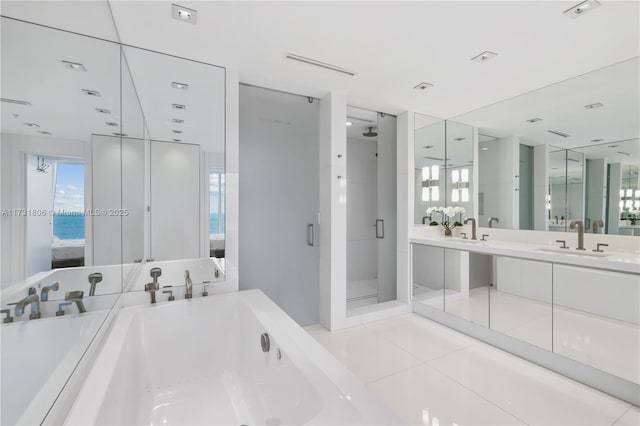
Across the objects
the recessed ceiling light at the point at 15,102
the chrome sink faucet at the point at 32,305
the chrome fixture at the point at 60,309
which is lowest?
the chrome fixture at the point at 60,309

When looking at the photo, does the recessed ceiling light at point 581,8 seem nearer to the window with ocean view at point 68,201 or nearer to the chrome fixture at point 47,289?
the window with ocean view at point 68,201

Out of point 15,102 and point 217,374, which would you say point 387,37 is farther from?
point 217,374

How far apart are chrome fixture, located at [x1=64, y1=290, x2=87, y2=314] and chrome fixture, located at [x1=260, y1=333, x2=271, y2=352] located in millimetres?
921

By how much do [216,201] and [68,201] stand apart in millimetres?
1444

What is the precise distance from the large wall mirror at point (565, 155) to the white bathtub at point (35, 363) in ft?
12.7

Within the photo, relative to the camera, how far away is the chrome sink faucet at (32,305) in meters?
0.78

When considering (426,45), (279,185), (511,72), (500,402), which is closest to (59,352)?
(279,185)

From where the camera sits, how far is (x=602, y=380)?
1.95m

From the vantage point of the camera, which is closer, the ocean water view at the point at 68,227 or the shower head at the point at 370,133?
the ocean water view at the point at 68,227

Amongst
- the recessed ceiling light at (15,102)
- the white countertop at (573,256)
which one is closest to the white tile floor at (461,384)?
the white countertop at (573,256)

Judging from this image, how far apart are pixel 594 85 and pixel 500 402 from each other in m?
2.87

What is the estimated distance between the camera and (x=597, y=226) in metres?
2.57

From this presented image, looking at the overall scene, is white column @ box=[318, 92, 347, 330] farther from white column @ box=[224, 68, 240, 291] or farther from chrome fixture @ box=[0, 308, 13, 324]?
chrome fixture @ box=[0, 308, 13, 324]

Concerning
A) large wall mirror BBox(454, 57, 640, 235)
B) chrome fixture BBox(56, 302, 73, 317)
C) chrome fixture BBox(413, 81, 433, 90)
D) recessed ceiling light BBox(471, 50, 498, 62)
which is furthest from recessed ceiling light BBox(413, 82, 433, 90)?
chrome fixture BBox(56, 302, 73, 317)
